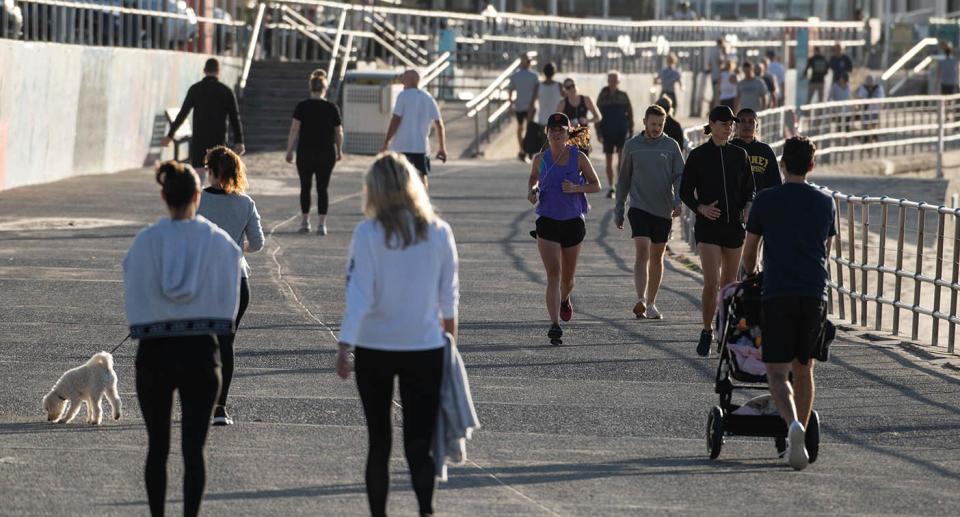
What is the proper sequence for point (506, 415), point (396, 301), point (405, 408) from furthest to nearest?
1. point (506, 415)
2. point (405, 408)
3. point (396, 301)

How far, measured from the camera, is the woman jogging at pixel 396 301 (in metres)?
5.74

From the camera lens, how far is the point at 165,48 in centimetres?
2822

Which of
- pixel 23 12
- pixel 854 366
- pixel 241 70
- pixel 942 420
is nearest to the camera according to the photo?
pixel 942 420

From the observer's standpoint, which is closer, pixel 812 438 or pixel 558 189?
pixel 812 438

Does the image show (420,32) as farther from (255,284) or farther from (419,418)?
(419,418)

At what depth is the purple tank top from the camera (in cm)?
1151

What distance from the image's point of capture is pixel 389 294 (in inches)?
226

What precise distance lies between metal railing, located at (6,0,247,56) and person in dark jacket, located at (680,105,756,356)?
44.1ft

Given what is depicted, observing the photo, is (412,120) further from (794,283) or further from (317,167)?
(794,283)

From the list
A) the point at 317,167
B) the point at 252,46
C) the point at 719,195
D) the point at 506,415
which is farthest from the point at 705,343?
the point at 252,46

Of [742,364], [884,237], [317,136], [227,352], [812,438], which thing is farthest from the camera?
[317,136]

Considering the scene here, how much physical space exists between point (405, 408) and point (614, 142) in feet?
51.4

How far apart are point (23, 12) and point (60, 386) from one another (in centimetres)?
1564

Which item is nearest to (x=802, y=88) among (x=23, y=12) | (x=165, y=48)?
(x=165, y=48)
